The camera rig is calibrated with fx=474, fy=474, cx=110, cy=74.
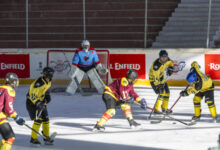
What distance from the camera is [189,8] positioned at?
46.9ft

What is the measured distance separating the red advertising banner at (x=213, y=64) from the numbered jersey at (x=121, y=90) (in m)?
4.30

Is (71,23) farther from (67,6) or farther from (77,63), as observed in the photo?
(77,63)

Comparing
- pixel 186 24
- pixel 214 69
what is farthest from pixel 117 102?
pixel 186 24

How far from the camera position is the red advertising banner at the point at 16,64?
39.7 feet

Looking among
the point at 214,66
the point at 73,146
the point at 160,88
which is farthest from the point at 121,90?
the point at 214,66

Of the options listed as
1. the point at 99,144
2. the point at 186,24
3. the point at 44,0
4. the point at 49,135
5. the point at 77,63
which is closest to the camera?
the point at 99,144

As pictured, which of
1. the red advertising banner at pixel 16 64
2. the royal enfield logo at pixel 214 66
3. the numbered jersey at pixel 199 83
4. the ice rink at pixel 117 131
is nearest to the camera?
the ice rink at pixel 117 131

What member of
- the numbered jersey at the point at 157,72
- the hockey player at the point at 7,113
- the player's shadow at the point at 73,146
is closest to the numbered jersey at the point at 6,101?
the hockey player at the point at 7,113

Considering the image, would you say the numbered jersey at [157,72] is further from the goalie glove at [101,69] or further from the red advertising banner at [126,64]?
the red advertising banner at [126,64]

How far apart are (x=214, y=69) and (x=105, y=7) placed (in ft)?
14.7

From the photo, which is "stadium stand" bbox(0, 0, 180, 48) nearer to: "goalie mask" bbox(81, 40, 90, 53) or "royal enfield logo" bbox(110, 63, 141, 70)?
"royal enfield logo" bbox(110, 63, 141, 70)

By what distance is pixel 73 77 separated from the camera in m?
11.1

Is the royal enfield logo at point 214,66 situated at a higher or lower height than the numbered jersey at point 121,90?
higher

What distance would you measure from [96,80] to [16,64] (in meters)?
2.31
